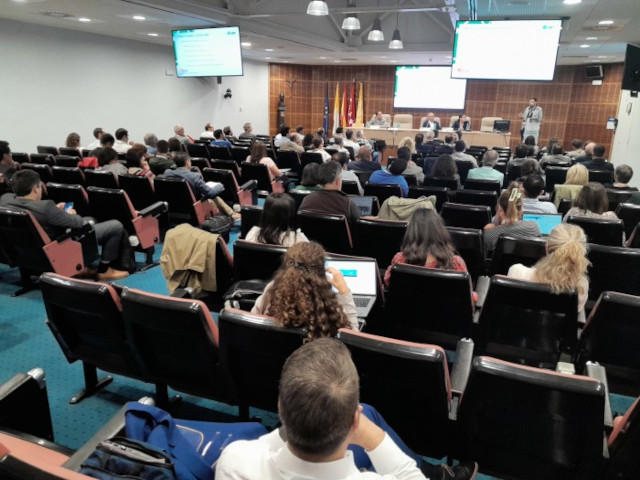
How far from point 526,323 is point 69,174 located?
17.1 feet

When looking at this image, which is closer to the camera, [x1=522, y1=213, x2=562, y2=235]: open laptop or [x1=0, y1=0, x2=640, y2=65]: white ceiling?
[x1=522, y1=213, x2=562, y2=235]: open laptop

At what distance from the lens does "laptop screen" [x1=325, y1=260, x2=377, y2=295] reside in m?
2.61

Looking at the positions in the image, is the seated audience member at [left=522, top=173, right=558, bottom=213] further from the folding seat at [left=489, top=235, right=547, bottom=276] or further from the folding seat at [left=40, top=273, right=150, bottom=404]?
the folding seat at [left=40, top=273, right=150, bottom=404]

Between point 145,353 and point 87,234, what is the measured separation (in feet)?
7.74

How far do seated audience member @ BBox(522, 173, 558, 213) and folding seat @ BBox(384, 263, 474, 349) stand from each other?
2259mm

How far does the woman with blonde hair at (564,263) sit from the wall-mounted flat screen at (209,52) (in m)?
7.82

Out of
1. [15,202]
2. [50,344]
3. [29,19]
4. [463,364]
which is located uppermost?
[29,19]

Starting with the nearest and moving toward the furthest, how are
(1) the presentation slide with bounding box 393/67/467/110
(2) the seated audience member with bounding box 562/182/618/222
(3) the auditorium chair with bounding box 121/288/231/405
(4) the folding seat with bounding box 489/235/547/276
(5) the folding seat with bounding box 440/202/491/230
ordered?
(3) the auditorium chair with bounding box 121/288/231/405
(4) the folding seat with bounding box 489/235/547/276
(2) the seated audience member with bounding box 562/182/618/222
(5) the folding seat with bounding box 440/202/491/230
(1) the presentation slide with bounding box 393/67/467/110

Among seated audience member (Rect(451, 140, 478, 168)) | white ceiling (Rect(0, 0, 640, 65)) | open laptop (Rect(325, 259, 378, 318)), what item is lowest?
open laptop (Rect(325, 259, 378, 318))

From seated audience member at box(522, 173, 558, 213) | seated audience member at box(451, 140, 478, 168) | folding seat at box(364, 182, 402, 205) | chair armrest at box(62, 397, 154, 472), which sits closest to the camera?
chair armrest at box(62, 397, 154, 472)

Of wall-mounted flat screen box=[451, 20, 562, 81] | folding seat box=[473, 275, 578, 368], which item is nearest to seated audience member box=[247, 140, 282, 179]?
wall-mounted flat screen box=[451, 20, 562, 81]

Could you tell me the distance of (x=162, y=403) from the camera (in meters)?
2.48

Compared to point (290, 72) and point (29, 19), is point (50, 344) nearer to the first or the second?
point (29, 19)

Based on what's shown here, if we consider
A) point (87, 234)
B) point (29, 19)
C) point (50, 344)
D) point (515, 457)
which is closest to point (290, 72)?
point (29, 19)
